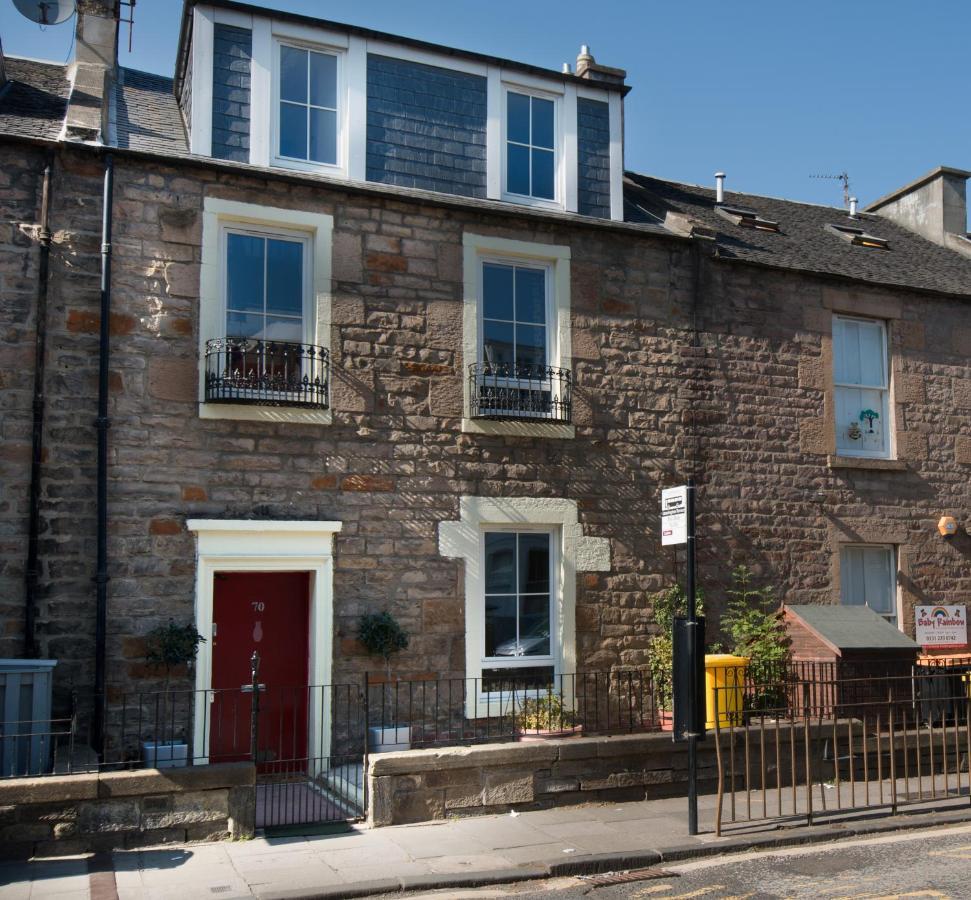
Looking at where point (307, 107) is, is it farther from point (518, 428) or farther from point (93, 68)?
point (518, 428)

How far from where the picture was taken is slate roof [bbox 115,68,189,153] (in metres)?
11.1

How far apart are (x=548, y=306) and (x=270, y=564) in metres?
4.40

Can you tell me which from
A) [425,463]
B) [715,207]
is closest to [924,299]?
[715,207]

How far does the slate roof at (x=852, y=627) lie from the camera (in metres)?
12.4

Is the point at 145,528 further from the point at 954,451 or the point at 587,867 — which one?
the point at 954,451

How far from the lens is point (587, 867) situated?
310 inches

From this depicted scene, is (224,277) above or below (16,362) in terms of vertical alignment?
above

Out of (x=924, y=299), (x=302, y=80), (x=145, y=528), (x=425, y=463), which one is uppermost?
(x=302, y=80)

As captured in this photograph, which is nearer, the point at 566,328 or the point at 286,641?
the point at 286,641

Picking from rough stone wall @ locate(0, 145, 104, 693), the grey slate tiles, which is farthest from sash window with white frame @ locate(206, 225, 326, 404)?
the grey slate tiles

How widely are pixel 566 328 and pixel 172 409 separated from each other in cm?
452

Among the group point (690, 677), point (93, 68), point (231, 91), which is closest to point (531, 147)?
point (231, 91)

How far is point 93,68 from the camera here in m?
11.7

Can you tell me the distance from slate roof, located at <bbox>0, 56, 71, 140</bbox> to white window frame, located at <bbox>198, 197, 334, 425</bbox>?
178 cm
